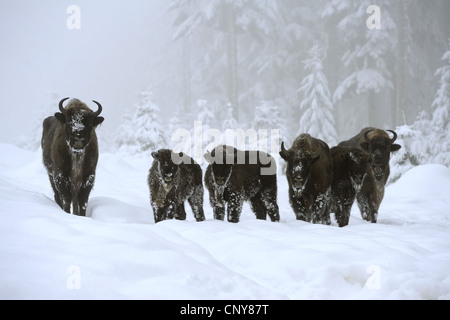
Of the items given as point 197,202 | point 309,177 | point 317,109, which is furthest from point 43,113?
point 309,177

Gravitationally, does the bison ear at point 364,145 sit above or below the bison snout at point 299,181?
above

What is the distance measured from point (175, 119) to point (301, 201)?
2195 cm

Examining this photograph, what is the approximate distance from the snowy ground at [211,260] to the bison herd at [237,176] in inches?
37.2

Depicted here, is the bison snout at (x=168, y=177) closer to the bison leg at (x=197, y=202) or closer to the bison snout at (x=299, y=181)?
the bison leg at (x=197, y=202)

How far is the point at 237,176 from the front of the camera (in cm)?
757

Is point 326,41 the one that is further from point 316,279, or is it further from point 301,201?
point 316,279

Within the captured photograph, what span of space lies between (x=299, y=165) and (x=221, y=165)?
1.40m

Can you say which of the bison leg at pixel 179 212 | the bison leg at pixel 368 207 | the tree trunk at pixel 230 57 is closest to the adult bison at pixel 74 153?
the bison leg at pixel 179 212

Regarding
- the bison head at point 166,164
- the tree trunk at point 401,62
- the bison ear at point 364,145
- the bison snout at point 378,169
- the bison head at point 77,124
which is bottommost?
the bison snout at point 378,169

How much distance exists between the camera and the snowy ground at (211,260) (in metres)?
3.48

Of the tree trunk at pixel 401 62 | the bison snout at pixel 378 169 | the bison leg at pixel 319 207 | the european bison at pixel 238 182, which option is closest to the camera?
the european bison at pixel 238 182

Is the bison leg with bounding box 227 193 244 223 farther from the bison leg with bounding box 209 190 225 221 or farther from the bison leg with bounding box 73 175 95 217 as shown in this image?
the bison leg with bounding box 73 175 95 217

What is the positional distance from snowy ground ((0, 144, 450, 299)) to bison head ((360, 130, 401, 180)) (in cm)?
149

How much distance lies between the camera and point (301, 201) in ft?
24.7
